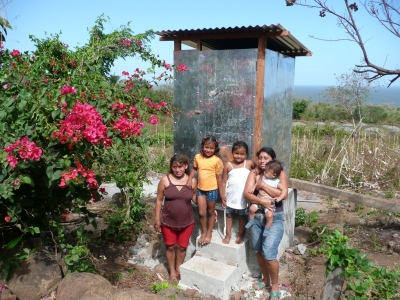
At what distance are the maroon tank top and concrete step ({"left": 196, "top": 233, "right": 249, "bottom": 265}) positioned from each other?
0.48 m

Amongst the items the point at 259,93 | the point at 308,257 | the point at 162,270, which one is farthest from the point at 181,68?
the point at 308,257

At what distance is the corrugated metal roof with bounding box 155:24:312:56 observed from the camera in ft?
13.0

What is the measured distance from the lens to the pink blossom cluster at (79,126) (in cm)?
248

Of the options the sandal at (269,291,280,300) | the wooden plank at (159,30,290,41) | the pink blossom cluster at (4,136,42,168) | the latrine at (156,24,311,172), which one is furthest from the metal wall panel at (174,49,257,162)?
the pink blossom cluster at (4,136,42,168)

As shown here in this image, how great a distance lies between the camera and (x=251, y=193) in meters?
3.84

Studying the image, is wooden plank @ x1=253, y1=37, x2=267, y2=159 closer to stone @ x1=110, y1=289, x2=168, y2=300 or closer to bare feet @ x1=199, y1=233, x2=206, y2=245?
bare feet @ x1=199, y1=233, x2=206, y2=245

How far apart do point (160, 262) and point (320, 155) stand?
542 cm

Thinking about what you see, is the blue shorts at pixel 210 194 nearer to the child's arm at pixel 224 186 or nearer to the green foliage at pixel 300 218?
the child's arm at pixel 224 186

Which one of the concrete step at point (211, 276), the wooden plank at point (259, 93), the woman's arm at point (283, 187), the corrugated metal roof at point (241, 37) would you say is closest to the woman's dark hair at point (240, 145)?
the wooden plank at point (259, 93)

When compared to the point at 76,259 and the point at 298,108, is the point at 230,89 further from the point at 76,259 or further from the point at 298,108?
the point at 298,108

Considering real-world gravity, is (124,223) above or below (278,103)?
below

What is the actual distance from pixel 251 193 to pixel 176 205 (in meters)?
0.87

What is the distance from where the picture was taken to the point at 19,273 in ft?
10.9

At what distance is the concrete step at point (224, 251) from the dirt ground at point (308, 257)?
424 millimetres
